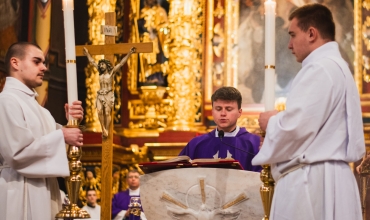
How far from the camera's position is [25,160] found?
16.3 ft

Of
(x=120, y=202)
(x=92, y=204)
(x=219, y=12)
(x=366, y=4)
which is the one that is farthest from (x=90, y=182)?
(x=366, y=4)

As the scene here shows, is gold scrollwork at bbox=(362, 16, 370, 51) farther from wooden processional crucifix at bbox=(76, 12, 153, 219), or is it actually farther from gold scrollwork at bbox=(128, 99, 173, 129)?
wooden processional crucifix at bbox=(76, 12, 153, 219)

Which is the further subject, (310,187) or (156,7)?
(156,7)

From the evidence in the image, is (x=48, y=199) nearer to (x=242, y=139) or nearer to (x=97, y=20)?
(x=242, y=139)

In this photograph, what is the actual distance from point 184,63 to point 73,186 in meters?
6.05

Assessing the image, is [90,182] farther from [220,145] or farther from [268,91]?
[268,91]

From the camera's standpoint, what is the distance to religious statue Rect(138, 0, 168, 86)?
432 inches

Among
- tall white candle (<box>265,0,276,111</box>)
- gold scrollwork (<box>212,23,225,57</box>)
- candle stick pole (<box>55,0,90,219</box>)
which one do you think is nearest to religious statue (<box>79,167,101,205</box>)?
gold scrollwork (<box>212,23,225,57</box>)

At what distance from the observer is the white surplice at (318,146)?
4145mm

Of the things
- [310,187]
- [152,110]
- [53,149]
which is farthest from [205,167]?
[152,110]

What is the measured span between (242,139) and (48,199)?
155 cm

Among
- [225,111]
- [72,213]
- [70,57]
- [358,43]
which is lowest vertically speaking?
[72,213]

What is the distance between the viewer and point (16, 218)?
5.05 m

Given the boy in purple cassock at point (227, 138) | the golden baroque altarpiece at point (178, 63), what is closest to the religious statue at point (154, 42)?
the golden baroque altarpiece at point (178, 63)
